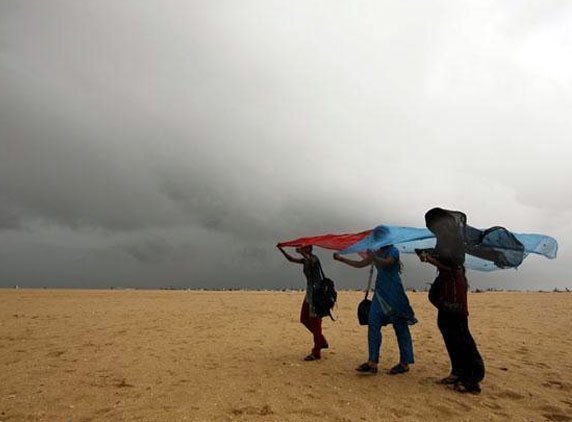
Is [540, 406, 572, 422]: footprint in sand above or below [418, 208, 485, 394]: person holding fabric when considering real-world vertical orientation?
below

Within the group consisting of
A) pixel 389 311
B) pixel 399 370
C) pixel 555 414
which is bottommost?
pixel 555 414

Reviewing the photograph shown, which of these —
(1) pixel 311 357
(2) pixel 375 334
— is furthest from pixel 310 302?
(2) pixel 375 334

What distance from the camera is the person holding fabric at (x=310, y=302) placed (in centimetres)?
852

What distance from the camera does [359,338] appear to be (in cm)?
1163

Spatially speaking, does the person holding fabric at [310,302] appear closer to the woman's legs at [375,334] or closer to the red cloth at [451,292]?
the woman's legs at [375,334]

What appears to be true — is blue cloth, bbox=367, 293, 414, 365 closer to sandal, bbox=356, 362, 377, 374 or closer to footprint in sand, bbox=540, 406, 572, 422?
sandal, bbox=356, 362, 377, 374

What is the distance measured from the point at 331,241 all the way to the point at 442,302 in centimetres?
266

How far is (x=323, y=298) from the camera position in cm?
841

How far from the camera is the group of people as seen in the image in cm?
658

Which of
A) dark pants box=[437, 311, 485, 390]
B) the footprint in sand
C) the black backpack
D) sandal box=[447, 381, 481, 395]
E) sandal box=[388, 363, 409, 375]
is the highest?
the black backpack

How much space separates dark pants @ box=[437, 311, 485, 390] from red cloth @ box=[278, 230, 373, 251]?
2160 mm

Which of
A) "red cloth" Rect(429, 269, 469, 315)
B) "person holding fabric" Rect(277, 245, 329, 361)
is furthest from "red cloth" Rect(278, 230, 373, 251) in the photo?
"red cloth" Rect(429, 269, 469, 315)

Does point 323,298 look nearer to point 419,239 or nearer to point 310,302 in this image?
point 310,302

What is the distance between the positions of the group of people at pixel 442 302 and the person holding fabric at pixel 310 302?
108 cm
